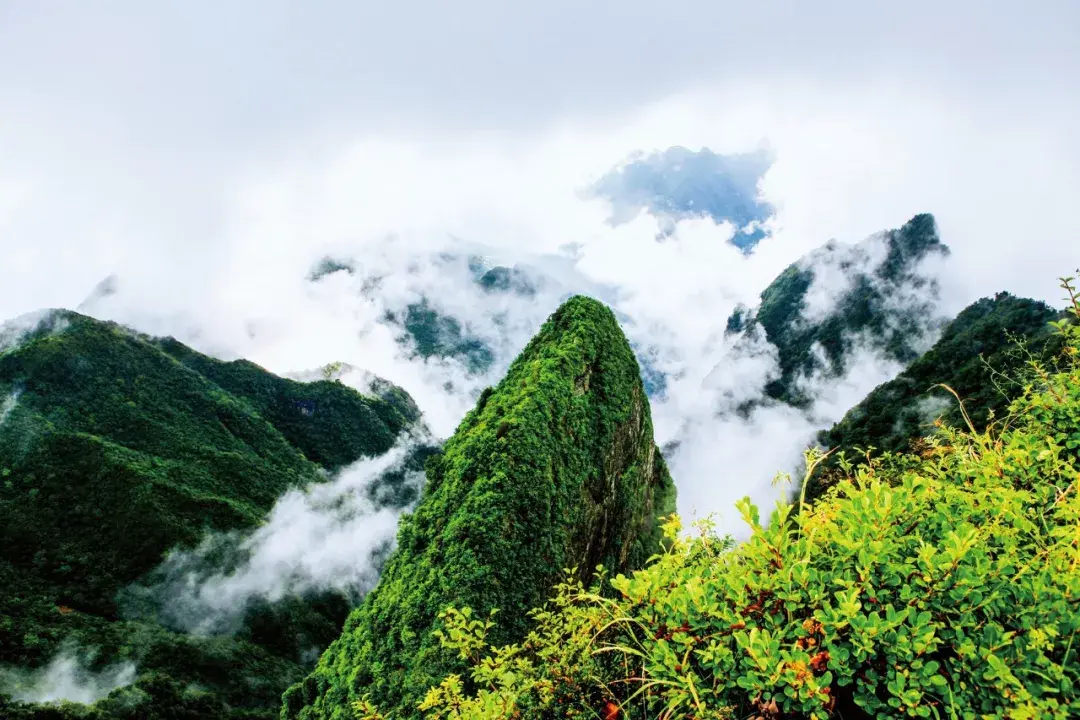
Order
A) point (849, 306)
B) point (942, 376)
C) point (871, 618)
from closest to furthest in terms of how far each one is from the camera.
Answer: point (871, 618)
point (942, 376)
point (849, 306)

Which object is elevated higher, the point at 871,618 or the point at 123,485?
the point at 123,485

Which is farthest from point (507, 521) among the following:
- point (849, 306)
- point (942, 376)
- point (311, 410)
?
point (311, 410)

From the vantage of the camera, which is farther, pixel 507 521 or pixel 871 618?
pixel 507 521

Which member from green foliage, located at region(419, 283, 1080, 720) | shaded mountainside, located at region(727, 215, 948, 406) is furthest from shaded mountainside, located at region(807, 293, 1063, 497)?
green foliage, located at region(419, 283, 1080, 720)

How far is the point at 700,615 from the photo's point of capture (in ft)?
7.30

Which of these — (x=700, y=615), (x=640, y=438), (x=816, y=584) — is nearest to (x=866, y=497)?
(x=816, y=584)

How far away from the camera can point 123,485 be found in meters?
75.6

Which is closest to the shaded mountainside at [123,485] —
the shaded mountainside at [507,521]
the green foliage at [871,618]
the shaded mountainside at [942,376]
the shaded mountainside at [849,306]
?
the shaded mountainside at [507,521]

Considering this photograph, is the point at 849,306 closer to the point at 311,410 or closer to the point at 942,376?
the point at 942,376

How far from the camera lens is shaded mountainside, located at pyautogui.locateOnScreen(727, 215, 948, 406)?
80938 millimetres

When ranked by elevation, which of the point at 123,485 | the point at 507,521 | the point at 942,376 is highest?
the point at 123,485

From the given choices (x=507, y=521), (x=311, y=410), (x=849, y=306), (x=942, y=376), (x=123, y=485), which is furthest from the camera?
(x=311, y=410)

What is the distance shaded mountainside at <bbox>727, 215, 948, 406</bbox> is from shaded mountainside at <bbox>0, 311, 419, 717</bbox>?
9844 cm

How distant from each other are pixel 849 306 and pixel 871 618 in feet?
340
